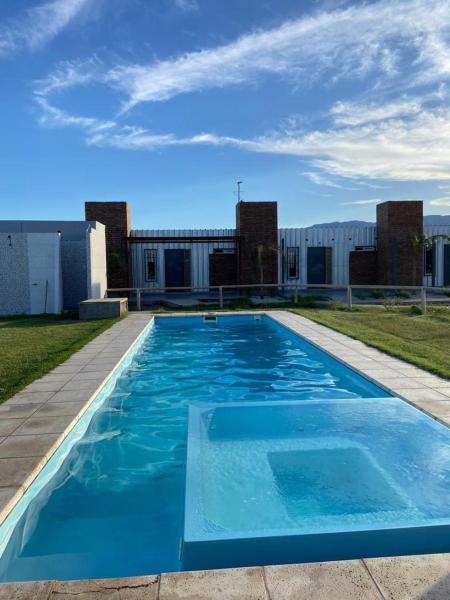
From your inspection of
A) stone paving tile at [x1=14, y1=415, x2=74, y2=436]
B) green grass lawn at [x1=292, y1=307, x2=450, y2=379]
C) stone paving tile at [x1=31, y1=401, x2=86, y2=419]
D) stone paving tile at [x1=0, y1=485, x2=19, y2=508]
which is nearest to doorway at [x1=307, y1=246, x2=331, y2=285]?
green grass lawn at [x1=292, y1=307, x2=450, y2=379]

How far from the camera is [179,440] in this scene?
4570 mm

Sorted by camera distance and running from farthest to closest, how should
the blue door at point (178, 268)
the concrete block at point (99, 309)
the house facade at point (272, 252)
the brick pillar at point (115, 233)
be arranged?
the blue door at point (178, 268)
the house facade at point (272, 252)
the brick pillar at point (115, 233)
the concrete block at point (99, 309)

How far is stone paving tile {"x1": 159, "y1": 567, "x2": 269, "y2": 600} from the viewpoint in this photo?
→ 1.94 metres

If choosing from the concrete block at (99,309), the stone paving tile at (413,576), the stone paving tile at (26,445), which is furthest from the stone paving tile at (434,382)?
the concrete block at (99,309)

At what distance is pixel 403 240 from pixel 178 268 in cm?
943

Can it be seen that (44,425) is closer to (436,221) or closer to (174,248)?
(174,248)

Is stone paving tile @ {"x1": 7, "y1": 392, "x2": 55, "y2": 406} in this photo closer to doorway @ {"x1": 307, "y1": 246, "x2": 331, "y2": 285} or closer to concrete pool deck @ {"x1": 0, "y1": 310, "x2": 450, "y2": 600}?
concrete pool deck @ {"x1": 0, "y1": 310, "x2": 450, "y2": 600}

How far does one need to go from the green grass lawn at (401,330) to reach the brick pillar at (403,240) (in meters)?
6.80

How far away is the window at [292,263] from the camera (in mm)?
20625

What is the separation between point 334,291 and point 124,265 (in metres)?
8.96

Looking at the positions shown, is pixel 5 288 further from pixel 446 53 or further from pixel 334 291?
pixel 334 291

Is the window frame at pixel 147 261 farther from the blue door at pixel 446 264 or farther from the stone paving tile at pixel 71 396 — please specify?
the stone paving tile at pixel 71 396

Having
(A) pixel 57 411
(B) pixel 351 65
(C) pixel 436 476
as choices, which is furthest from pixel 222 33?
(C) pixel 436 476

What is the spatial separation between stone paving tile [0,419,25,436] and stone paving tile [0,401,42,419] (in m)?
0.11
